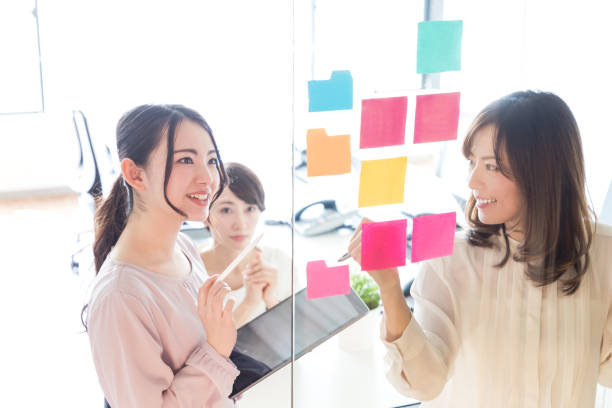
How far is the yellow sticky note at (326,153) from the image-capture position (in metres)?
1.22

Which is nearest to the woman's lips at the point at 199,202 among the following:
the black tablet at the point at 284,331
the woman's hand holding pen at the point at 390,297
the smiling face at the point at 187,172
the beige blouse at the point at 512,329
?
the smiling face at the point at 187,172

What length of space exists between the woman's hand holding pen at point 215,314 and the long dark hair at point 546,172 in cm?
53

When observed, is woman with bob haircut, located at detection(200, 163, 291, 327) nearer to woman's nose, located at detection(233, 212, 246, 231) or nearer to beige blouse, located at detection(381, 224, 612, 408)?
woman's nose, located at detection(233, 212, 246, 231)

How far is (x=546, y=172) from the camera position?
1170 mm

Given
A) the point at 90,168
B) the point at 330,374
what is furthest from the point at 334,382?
the point at 90,168

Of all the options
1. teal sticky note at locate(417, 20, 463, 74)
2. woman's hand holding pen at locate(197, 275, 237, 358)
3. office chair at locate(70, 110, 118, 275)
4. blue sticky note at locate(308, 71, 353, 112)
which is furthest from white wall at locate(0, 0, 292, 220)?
teal sticky note at locate(417, 20, 463, 74)

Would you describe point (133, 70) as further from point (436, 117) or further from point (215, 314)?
point (436, 117)

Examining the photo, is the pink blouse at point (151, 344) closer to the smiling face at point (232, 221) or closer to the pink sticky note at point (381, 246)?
the smiling face at point (232, 221)

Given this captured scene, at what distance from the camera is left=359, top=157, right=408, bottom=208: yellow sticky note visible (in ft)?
4.20

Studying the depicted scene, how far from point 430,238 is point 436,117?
24 cm

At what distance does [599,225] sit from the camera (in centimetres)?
127

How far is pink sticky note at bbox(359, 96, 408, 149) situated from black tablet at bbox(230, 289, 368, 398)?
31 cm

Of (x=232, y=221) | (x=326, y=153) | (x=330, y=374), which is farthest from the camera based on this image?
(x=330, y=374)

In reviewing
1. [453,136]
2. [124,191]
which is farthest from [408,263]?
[124,191]
